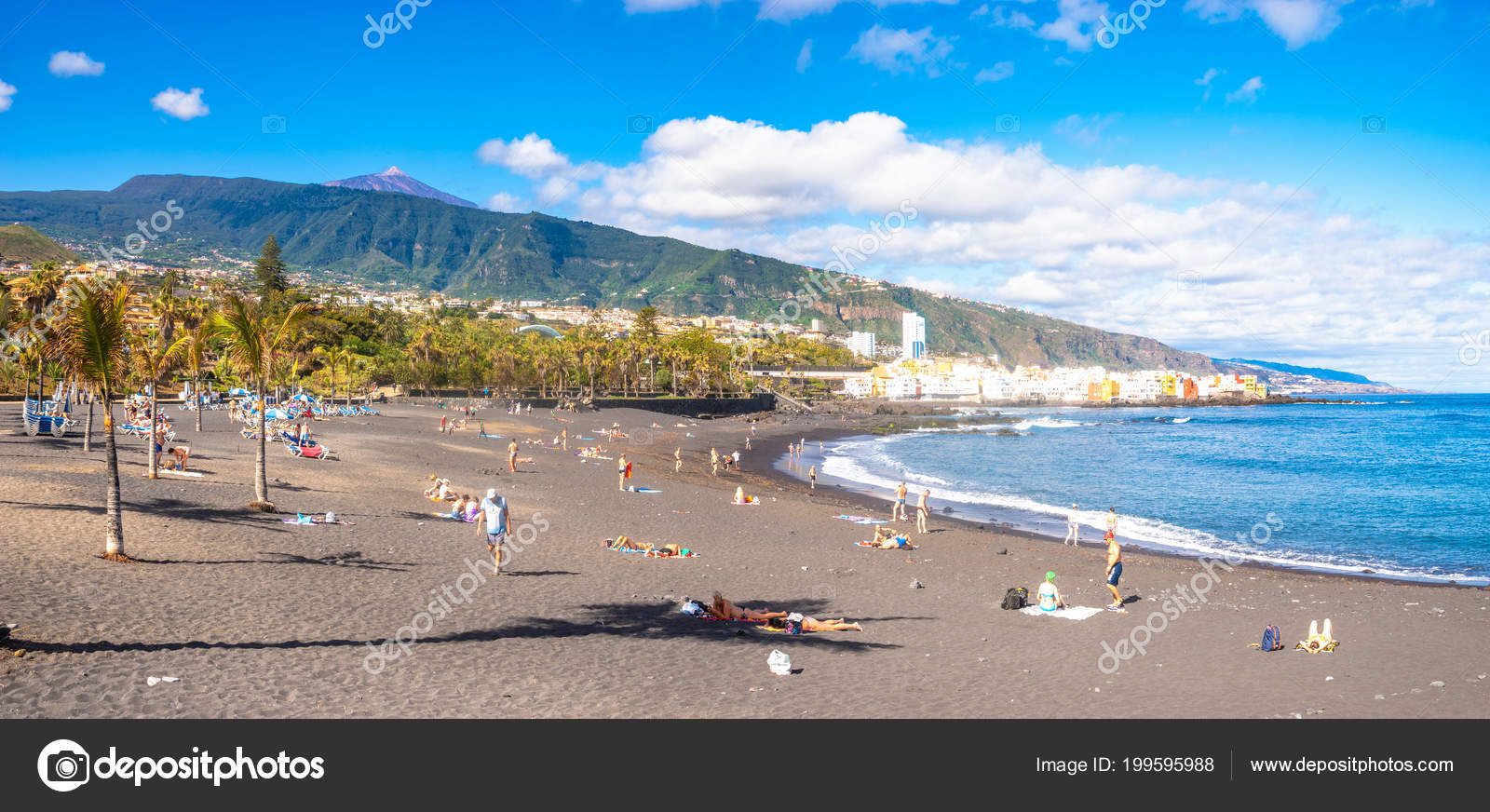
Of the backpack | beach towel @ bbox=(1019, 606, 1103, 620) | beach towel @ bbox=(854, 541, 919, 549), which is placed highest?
the backpack

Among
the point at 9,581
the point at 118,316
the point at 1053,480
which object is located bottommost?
the point at 1053,480

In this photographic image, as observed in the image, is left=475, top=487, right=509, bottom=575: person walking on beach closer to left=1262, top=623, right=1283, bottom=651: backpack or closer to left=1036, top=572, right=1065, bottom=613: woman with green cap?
left=1036, top=572, right=1065, bottom=613: woman with green cap

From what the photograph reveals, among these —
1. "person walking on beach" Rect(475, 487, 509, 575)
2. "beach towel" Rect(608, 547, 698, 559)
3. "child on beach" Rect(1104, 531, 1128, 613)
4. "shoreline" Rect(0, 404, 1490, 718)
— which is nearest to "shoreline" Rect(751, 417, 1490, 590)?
"shoreline" Rect(0, 404, 1490, 718)

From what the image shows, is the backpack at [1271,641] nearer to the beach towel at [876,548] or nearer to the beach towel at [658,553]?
the beach towel at [876,548]

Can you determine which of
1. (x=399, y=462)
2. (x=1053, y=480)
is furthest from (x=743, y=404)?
(x=399, y=462)

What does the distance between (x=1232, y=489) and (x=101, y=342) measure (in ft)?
132

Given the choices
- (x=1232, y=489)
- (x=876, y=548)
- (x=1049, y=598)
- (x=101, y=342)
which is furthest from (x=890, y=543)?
(x=1232, y=489)

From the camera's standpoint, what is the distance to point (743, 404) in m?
105

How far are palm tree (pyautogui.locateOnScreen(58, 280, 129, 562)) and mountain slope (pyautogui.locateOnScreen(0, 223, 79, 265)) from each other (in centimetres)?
16352
